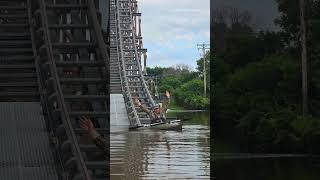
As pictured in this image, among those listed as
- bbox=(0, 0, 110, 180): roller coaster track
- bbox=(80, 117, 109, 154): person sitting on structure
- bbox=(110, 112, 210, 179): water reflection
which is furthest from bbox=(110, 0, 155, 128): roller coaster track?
bbox=(80, 117, 109, 154): person sitting on structure

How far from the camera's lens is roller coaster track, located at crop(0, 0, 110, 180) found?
67.6 inches

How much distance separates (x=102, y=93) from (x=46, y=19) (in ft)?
1.47

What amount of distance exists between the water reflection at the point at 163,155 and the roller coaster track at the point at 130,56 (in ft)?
3.29

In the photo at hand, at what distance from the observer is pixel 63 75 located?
2.25m

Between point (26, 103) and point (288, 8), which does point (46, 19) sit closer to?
point (26, 103)

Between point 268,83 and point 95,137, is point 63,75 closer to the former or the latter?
point 95,137

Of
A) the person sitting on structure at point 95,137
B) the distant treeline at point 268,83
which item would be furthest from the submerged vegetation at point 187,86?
the person sitting on structure at point 95,137

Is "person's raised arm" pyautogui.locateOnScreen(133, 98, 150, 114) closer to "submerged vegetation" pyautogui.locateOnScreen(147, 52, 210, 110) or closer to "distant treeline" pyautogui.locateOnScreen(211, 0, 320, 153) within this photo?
"submerged vegetation" pyautogui.locateOnScreen(147, 52, 210, 110)

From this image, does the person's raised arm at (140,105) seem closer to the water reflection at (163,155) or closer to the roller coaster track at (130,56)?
the roller coaster track at (130,56)

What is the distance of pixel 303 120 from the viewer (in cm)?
526

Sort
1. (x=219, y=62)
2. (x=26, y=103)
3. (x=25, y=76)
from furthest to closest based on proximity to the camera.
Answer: (x=219, y=62) < (x=25, y=76) < (x=26, y=103)

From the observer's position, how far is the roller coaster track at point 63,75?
1.72 m

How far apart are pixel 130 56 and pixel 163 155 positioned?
632cm

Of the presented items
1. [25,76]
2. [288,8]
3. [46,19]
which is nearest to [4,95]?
[25,76]
